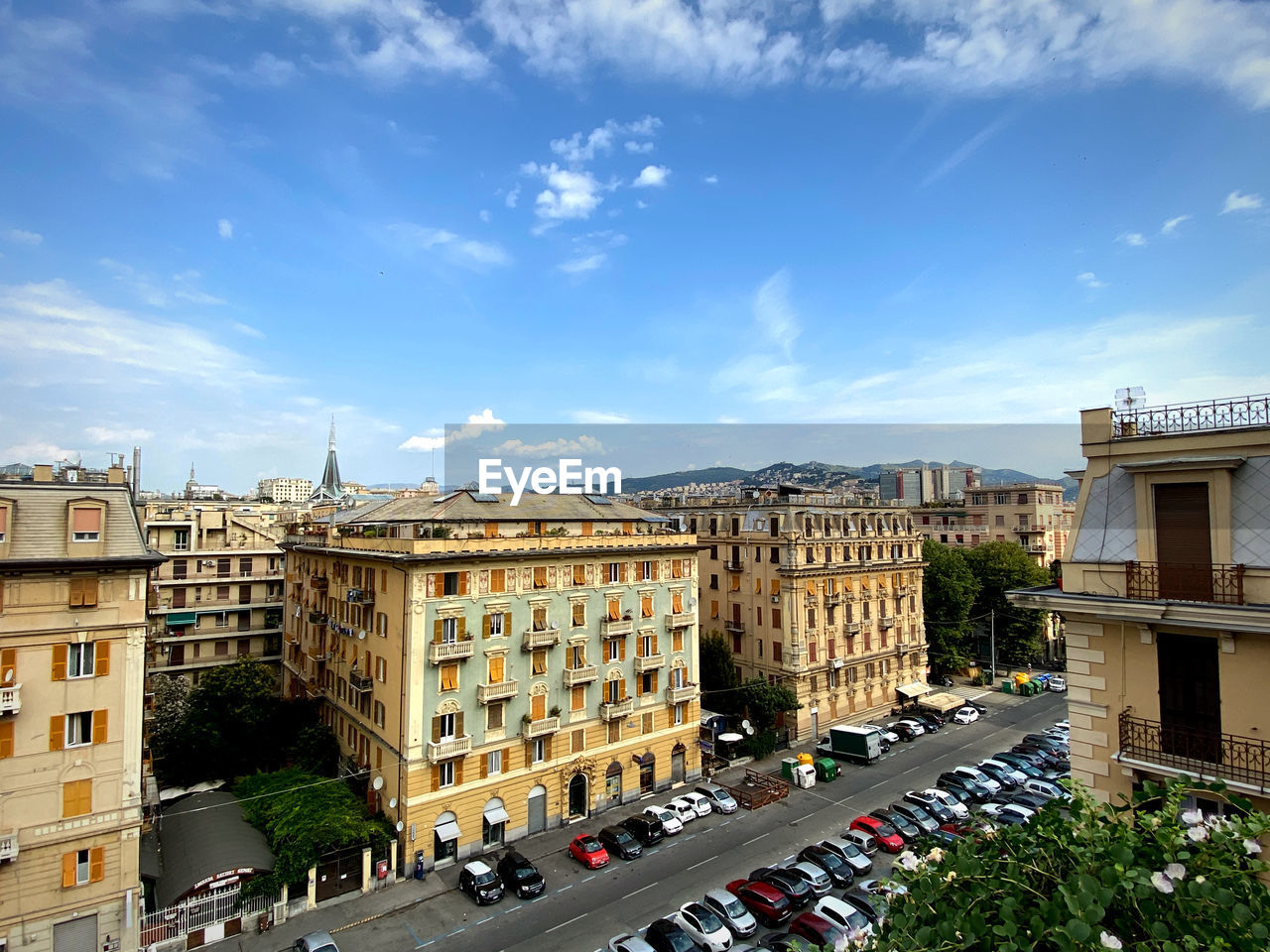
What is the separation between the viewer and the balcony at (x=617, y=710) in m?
41.6

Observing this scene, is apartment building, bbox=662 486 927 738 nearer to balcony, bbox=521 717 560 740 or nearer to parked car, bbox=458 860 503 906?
balcony, bbox=521 717 560 740

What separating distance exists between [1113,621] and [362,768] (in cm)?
3965

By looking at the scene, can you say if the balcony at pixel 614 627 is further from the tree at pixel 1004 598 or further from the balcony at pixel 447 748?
the tree at pixel 1004 598

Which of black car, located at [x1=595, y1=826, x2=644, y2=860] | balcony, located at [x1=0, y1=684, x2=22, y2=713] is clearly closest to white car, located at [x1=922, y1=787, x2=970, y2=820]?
black car, located at [x1=595, y1=826, x2=644, y2=860]

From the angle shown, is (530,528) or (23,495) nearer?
(23,495)

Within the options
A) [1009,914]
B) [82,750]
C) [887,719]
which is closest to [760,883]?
[1009,914]

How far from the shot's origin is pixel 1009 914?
8.73m

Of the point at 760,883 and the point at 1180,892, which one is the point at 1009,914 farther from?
the point at 760,883

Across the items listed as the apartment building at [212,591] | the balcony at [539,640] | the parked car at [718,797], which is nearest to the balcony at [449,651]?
the balcony at [539,640]

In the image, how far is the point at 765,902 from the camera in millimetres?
29656

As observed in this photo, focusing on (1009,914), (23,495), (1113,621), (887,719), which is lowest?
(887,719)

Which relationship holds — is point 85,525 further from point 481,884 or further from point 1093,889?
point 1093,889

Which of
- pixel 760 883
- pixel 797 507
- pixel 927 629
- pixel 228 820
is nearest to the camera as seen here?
pixel 760 883

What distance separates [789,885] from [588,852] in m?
10.4
